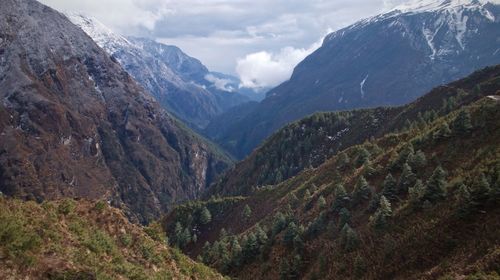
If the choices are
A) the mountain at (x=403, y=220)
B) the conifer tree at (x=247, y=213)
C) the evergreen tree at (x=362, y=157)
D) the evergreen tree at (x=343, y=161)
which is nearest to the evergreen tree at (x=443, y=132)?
the mountain at (x=403, y=220)

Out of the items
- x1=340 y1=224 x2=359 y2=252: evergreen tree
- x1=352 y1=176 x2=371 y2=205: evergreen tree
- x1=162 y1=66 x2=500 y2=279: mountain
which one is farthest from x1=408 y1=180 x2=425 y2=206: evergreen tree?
x1=352 y1=176 x2=371 y2=205: evergreen tree

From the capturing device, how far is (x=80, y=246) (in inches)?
1409

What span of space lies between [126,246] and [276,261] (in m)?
30.6

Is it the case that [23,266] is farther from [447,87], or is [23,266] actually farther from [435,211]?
[447,87]

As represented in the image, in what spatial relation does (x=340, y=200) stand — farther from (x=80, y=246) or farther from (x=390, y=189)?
(x=80, y=246)

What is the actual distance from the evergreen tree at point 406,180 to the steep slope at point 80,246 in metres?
27.1

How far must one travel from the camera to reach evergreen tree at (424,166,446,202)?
51.7m

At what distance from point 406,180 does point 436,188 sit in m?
9.25

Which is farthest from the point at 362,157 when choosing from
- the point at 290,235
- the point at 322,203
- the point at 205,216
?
the point at 205,216

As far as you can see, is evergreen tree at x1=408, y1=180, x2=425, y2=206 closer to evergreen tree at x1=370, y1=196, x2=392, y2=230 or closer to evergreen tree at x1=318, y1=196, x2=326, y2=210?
evergreen tree at x1=370, y1=196, x2=392, y2=230

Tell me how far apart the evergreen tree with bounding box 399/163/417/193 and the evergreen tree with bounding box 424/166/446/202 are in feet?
26.5

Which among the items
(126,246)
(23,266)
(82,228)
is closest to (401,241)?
(126,246)

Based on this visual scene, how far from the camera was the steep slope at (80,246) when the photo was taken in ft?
97.1

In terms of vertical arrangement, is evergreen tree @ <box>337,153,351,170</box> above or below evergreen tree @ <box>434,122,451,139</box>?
below
